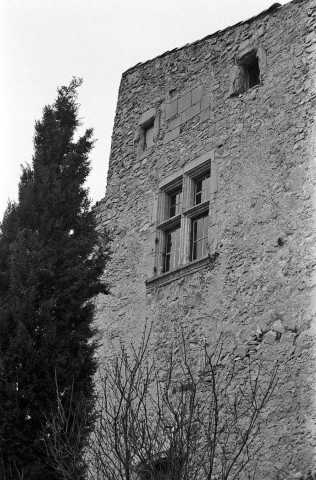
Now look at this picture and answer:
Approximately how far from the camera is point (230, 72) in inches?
416

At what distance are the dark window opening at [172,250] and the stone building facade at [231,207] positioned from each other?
0.02 m

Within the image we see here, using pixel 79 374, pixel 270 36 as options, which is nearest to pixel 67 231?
pixel 79 374

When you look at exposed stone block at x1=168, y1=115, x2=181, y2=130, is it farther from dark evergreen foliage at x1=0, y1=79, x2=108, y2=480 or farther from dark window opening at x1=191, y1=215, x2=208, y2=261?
dark evergreen foliage at x1=0, y1=79, x2=108, y2=480

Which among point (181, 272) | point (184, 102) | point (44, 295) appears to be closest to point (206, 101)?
point (184, 102)

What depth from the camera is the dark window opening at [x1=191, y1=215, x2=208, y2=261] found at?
32.5 feet

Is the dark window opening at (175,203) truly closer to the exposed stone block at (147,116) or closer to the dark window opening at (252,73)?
the exposed stone block at (147,116)

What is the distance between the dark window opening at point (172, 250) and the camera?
33.6 feet

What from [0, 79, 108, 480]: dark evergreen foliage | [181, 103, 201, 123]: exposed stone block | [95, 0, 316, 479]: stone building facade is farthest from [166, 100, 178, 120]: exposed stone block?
[0, 79, 108, 480]: dark evergreen foliage

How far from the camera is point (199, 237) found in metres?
10.1

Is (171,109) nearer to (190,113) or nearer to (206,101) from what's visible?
(190,113)

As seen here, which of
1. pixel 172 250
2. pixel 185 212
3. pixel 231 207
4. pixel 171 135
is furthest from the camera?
pixel 171 135

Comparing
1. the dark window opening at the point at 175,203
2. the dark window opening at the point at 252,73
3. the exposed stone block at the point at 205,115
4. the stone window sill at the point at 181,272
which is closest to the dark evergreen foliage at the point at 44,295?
Answer: the stone window sill at the point at 181,272

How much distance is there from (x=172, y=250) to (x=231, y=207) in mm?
1131

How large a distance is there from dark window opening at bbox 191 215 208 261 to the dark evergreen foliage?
176 centimetres
